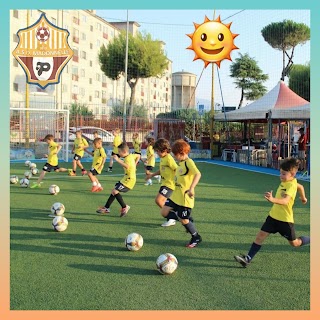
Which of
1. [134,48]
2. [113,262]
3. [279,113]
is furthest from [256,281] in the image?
[134,48]

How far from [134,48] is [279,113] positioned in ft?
73.6

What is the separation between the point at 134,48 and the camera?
37.5 m

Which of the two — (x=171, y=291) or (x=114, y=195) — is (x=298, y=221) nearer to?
(x=114, y=195)

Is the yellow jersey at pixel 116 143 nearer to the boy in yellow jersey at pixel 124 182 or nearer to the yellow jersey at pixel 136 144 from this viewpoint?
the yellow jersey at pixel 136 144

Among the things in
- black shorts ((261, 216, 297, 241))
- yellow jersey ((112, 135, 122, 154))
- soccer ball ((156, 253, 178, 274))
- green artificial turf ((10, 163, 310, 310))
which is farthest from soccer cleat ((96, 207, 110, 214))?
yellow jersey ((112, 135, 122, 154))

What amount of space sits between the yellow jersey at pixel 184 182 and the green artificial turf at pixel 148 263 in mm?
618

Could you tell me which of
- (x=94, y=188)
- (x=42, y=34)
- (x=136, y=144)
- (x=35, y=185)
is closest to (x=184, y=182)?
(x=94, y=188)

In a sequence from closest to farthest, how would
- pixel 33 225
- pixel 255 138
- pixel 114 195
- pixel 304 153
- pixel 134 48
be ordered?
pixel 33 225 → pixel 114 195 → pixel 304 153 → pixel 255 138 → pixel 134 48

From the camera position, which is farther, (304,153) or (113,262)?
(304,153)

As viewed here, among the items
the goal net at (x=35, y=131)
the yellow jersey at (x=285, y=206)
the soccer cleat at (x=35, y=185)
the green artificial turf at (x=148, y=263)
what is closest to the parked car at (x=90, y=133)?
the goal net at (x=35, y=131)

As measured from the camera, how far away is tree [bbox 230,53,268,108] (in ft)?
136

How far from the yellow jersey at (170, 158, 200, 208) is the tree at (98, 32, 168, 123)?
30798 millimetres

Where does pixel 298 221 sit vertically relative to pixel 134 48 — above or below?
below

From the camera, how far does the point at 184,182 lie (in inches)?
237
